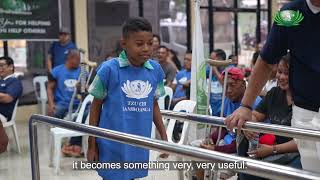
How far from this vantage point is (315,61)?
1.62 metres

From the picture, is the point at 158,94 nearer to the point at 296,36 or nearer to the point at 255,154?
the point at 255,154

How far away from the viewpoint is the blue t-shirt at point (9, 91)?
17.2 feet

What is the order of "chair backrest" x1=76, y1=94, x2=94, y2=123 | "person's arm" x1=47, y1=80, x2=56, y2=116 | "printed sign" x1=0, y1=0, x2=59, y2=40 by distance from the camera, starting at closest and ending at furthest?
"chair backrest" x1=76, y1=94, x2=94, y2=123, "person's arm" x1=47, y1=80, x2=56, y2=116, "printed sign" x1=0, y1=0, x2=59, y2=40

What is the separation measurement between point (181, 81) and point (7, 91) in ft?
7.19

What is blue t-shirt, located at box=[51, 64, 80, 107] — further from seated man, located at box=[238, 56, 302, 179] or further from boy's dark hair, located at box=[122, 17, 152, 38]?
boy's dark hair, located at box=[122, 17, 152, 38]

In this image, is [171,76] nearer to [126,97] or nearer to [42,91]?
[42,91]

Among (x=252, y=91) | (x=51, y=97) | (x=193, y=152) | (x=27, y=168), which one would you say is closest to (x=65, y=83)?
(x=51, y=97)

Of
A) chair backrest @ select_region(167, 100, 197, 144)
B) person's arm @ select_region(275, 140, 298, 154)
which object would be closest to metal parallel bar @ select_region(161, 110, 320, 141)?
person's arm @ select_region(275, 140, 298, 154)

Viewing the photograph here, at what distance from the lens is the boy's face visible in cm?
223

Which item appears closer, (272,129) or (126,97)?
(272,129)

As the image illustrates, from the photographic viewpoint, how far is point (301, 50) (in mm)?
1649

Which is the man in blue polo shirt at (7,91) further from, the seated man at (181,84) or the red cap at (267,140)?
the red cap at (267,140)

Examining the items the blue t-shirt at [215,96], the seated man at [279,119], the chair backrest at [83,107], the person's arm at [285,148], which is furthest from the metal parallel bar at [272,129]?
the chair backrest at [83,107]

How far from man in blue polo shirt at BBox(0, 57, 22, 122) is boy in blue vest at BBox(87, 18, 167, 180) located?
3163mm
